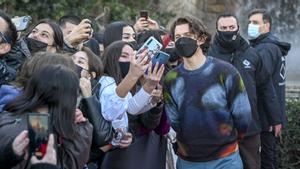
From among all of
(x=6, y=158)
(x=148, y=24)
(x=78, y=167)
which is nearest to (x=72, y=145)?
(x=78, y=167)

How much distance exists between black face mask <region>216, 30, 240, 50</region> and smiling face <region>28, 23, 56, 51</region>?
1.79 meters

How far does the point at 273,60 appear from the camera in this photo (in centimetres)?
654

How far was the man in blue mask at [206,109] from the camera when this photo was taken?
15.0 feet

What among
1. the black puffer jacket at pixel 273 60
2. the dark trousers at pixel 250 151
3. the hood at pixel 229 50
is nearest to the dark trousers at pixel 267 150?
the black puffer jacket at pixel 273 60

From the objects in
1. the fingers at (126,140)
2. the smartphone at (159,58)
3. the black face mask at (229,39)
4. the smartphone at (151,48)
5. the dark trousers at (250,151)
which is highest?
the smartphone at (151,48)

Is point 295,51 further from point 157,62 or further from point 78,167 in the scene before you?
point 78,167

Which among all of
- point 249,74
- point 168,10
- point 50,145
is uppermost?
point 50,145

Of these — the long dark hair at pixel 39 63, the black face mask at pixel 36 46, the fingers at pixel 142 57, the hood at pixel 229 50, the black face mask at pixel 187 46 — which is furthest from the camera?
the hood at pixel 229 50

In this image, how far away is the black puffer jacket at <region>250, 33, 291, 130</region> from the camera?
21.1ft

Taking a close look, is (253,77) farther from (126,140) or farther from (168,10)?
(168,10)

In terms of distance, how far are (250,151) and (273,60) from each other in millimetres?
1114

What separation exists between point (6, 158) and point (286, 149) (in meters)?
4.67

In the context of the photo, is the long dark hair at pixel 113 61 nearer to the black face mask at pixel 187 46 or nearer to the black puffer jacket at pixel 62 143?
the black face mask at pixel 187 46

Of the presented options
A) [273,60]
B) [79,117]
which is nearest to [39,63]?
[79,117]
